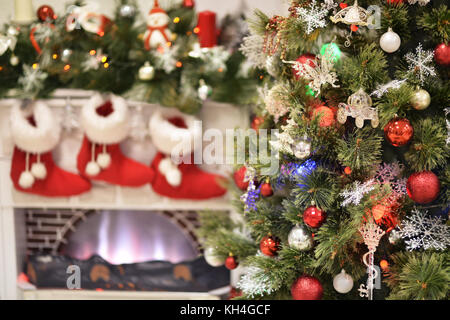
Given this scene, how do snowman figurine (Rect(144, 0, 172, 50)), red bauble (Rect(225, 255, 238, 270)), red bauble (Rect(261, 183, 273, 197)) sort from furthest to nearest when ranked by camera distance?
snowman figurine (Rect(144, 0, 172, 50)) → red bauble (Rect(225, 255, 238, 270)) → red bauble (Rect(261, 183, 273, 197))

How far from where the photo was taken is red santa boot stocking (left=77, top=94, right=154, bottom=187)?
1701 mm

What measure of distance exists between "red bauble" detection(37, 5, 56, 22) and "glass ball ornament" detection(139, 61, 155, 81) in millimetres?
386

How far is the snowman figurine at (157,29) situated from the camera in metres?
1.64

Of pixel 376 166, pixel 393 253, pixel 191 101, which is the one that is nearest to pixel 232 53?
pixel 191 101

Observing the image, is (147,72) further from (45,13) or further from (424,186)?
(424,186)

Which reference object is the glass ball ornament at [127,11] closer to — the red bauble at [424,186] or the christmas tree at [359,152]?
the christmas tree at [359,152]

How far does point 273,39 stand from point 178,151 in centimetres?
67

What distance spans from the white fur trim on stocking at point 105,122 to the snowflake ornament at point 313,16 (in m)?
0.86

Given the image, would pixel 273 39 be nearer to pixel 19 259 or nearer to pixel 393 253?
pixel 393 253

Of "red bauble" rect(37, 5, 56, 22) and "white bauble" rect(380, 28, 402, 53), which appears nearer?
"white bauble" rect(380, 28, 402, 53)

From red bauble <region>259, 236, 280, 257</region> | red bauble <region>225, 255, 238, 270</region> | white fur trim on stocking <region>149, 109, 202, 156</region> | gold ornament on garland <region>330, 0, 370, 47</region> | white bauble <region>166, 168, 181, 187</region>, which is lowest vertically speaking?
red bauble <region>225, 255, 238, 270</region>

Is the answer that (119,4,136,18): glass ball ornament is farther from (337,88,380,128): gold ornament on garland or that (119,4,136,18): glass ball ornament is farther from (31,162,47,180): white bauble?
(337,88,380,128): gold ornament on garland

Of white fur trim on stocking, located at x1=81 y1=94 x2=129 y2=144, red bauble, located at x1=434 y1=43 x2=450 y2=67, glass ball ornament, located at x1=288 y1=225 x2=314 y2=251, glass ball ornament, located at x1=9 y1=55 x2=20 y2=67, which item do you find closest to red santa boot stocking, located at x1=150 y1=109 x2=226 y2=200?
white fur trim on stocking, located at x1=81 y1=94 x2=129 y2=144

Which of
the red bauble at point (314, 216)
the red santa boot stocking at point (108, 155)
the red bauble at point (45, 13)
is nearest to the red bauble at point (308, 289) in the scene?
the red bauble at point (314, 216)
